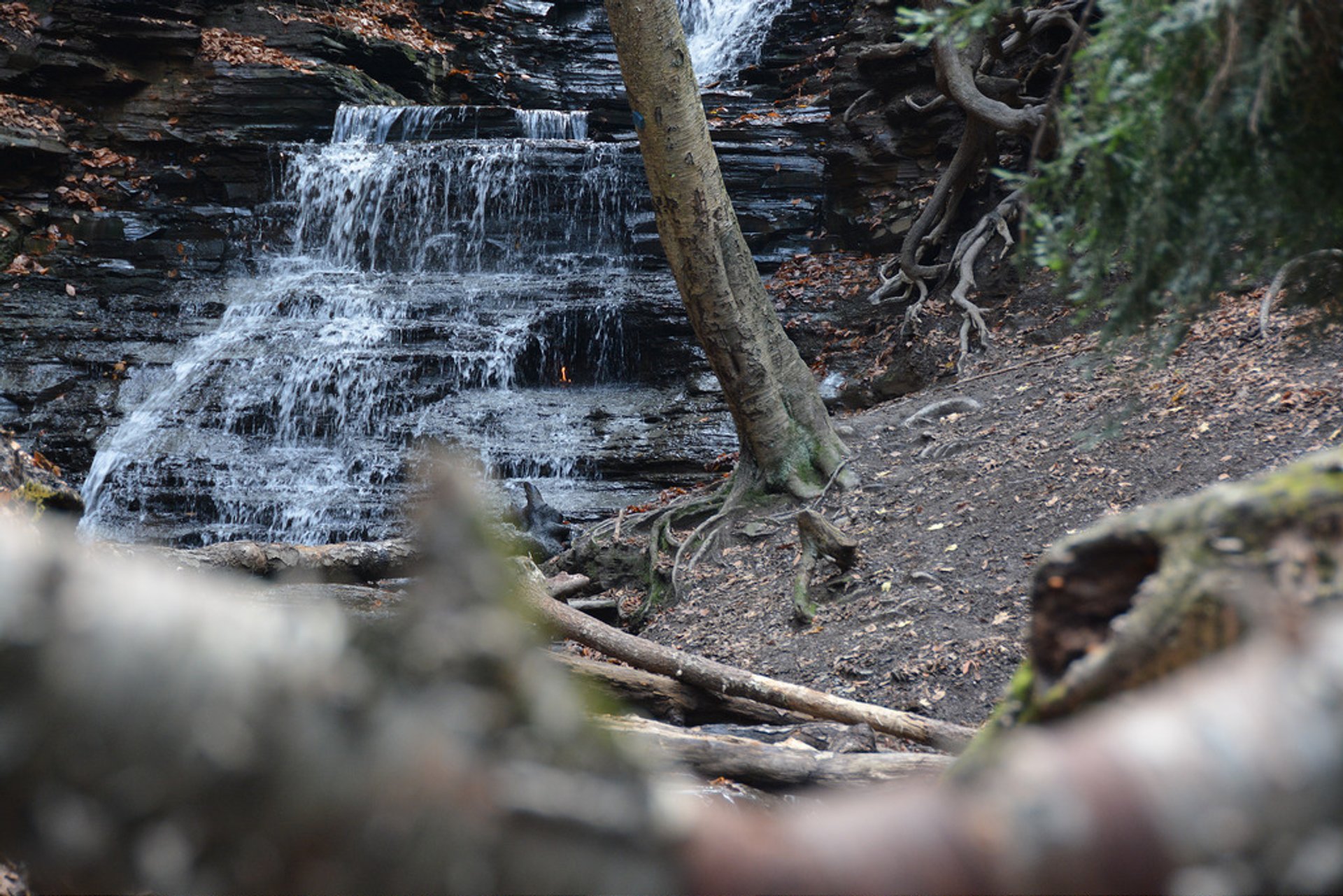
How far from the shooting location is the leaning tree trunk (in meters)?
7.02

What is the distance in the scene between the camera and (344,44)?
58.0 ft

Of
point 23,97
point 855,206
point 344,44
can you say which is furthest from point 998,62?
point 23,97

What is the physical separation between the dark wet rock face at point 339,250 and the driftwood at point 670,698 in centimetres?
575

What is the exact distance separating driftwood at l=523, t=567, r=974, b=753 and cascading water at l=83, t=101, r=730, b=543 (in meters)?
4.94

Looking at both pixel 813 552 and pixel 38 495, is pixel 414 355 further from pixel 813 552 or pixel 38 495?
pixel 38 495

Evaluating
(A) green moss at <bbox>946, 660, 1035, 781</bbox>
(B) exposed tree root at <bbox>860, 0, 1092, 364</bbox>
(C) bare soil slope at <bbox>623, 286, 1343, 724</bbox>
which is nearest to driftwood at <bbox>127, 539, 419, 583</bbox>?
(C) bare soil slope at <bbox>623, 286, 1343, 724</bbox>

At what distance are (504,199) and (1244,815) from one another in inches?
613

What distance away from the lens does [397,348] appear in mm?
12609

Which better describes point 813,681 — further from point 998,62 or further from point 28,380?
point 28,380

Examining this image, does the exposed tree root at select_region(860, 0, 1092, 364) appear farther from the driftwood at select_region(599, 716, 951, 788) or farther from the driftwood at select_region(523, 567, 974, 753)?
the driftwood at select_region(599, 716, 951, 788)

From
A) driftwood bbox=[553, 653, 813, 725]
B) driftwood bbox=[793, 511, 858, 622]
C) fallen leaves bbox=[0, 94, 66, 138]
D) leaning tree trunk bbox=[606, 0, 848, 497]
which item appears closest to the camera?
driftwood bbox=[553, 653, 813, 725]

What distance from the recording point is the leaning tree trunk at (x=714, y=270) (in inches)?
276

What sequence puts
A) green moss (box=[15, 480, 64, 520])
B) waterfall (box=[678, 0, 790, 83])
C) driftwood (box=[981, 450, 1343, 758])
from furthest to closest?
waterfall (box=[678, 0, 790, 83]) < green moss (box=[15, 480, 64, 520]) < driftwood (box=[981, 450, 1343, 758])

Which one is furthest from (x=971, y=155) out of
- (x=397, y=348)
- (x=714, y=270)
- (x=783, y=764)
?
(x=783, y=764)
